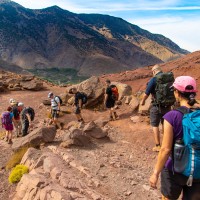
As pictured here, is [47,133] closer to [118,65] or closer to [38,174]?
[38,174]

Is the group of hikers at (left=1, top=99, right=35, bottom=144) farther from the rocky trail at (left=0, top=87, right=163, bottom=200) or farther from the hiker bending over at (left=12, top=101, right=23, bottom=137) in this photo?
the rocky trail at (left=0, top=87, right=163, bottom=200)

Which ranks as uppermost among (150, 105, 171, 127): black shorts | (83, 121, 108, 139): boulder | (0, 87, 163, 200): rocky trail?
(150, 105, 171, 127): black shorts

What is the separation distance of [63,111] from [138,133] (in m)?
6.17

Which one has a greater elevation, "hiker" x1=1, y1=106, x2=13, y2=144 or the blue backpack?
the blue backpack

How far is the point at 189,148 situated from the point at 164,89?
15.2 feet

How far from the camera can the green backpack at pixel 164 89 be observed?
28.1 ft

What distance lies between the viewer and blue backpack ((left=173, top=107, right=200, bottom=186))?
4047 millimetres

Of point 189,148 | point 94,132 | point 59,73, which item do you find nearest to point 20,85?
point 94,132

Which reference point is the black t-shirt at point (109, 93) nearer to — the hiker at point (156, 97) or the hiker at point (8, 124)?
the hiker at point (8, 124)

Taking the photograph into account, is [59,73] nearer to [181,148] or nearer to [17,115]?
[17,115]

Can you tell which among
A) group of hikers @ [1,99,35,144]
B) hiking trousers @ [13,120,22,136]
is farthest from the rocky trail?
hiking trousers @ [13,120,22,136]

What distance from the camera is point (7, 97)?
2545cm

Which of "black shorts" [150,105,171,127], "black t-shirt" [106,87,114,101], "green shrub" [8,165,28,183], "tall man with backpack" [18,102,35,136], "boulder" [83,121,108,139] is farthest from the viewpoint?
"black t-shirt" [106,87,114,101]

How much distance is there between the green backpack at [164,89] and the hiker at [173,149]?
4.16 m
